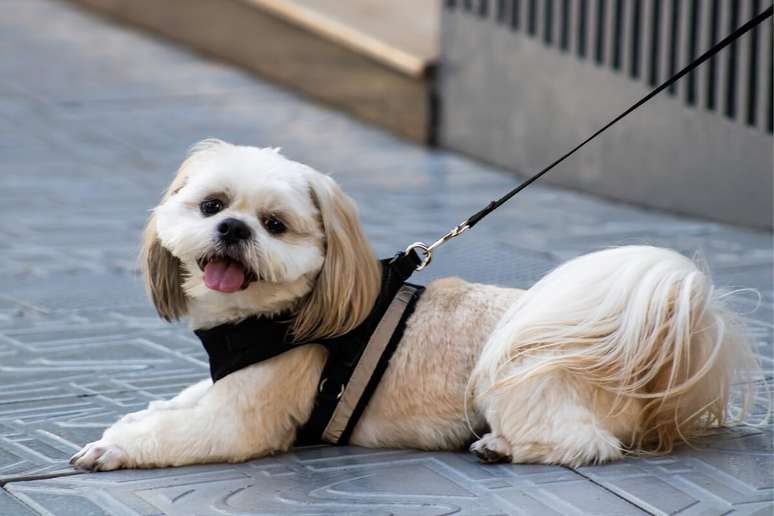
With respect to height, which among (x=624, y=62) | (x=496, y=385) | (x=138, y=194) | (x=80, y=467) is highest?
(x=624, y=62)

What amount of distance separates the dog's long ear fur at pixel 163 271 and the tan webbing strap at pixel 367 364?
581 millimetres

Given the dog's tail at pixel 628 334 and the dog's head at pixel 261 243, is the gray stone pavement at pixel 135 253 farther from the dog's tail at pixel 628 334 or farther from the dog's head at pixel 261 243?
the dog's head at pixel 261 243

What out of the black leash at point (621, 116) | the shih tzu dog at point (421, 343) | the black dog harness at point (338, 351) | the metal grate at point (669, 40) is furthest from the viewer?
the metal grate at point (669, 40)

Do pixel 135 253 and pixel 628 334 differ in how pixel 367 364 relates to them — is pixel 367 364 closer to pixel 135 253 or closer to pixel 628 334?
pixel 628 334

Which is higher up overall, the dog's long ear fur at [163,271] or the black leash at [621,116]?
the black leash at [621,116]

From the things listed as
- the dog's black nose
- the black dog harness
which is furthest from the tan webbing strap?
the dog's black nose

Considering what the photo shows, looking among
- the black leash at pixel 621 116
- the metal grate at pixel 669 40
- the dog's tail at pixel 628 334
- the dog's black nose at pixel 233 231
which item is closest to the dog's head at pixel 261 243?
the dog's black nose at pixel 233 231

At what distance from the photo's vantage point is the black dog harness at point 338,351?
435 cm

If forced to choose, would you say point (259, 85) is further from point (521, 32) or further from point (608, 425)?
point (608, 425)

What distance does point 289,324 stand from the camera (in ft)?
14.3

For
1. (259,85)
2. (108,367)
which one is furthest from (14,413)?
(259,85)

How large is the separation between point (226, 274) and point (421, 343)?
2.16ft

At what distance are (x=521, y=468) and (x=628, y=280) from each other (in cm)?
66

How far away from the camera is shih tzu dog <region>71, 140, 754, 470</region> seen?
4.23 meters
